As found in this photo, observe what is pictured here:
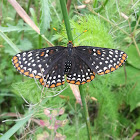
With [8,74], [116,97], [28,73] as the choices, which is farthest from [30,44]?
[116,97]

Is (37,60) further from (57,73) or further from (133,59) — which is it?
(133,59)

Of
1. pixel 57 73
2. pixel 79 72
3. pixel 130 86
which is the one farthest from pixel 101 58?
pixel 130 86

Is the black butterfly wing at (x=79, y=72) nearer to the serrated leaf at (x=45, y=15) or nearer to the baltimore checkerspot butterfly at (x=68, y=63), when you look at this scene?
the baltimore checkerspot butterfly at (x=68, y=63)

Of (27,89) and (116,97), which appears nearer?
(27,89)

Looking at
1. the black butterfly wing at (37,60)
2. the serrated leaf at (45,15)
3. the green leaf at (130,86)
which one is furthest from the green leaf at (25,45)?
the serrated leaf at (45,15)

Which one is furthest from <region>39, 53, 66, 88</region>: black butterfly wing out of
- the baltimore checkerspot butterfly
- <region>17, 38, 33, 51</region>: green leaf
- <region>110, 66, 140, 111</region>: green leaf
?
<region>17, 38, 33, 51</region>: green leaf

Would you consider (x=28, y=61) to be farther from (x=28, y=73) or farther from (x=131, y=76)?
(x=131, y=76)
